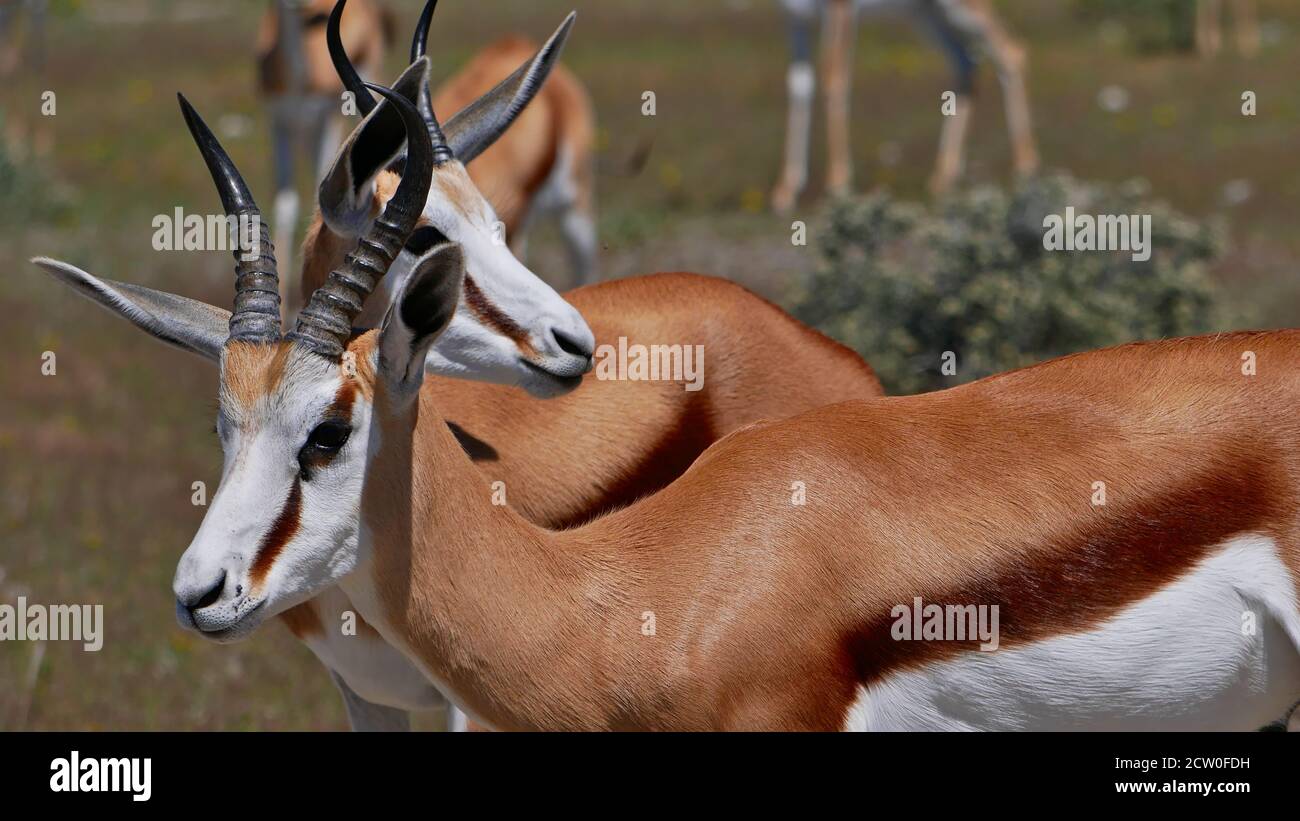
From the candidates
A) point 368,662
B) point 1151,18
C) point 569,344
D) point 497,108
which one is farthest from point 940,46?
point 368,662

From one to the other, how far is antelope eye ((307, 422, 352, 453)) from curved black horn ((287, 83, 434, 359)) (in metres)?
0.16

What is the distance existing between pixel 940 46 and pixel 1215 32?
23.8 ft

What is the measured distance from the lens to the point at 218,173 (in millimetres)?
4562

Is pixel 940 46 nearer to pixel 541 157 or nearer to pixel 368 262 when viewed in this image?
pixel 541 157

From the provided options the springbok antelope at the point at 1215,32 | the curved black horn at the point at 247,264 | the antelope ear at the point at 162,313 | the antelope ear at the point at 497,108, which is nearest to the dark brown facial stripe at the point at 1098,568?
the curved black horn at the point at 247,264

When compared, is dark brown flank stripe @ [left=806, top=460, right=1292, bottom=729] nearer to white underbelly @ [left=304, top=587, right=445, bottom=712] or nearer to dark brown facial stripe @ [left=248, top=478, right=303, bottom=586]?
dark brown facial stripe @ [left=248, top=478, right=303, bottom=586]

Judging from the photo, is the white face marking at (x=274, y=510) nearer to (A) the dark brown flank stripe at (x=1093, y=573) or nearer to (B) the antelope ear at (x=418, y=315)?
(B) the antelope ear at (x=418, y=315)

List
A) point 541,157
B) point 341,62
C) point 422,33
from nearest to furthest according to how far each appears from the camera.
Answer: point 341,62 < point 422,33 < point 541,157

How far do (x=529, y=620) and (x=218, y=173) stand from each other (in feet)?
4.85

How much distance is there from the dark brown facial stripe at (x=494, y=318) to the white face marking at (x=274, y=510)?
115 cm

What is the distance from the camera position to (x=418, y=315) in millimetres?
3828

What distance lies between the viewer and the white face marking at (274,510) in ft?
12.1

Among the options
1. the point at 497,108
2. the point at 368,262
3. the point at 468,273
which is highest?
the point at 497,108
